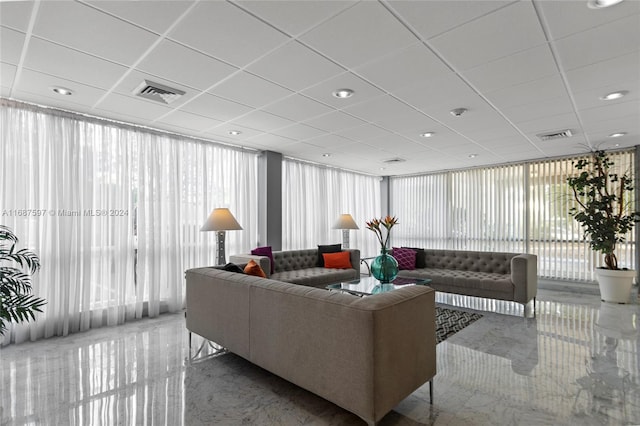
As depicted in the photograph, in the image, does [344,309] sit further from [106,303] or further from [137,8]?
[106,303]

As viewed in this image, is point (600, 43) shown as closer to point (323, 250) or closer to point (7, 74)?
point (323, 250)

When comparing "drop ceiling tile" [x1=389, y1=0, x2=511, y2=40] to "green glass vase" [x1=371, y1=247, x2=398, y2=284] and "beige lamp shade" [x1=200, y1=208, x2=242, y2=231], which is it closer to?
"green glass vase" [x1=371, y1=247, x2=398, y2=284]

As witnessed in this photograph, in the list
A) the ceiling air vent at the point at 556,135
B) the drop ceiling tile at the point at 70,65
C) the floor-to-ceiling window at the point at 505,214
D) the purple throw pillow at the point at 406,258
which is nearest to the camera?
the drop ceiling tile at the point at 70,65

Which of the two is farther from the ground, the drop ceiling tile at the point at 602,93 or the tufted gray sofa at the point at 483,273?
the drop ceiling tile at the point at 602,93

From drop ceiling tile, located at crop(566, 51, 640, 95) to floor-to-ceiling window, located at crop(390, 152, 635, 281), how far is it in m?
4.01

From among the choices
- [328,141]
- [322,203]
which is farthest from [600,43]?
[322,203]

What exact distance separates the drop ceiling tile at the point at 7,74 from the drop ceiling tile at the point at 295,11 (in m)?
2.35

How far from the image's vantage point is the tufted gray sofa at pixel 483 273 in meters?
4.54

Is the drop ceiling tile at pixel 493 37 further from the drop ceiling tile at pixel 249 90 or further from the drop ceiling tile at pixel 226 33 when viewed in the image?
the drop ceiling tile at pixel 249 90

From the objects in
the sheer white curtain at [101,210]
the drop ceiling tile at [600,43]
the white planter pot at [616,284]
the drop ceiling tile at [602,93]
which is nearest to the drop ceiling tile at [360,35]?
the drop ceiling tile at [600,43]

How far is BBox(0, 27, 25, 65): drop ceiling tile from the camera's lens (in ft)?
7.54

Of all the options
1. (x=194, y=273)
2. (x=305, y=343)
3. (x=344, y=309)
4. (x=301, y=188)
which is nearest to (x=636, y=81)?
(x=344, y=309)

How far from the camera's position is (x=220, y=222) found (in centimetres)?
467

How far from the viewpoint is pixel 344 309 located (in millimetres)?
2008
